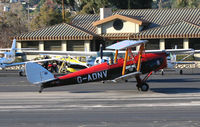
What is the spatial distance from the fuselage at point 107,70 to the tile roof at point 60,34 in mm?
24783

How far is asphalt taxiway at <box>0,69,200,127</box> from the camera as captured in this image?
11.0 meters

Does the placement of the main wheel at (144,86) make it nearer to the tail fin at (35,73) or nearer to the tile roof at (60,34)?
the tail fin at (35,73)

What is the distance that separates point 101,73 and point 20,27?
4801 cm

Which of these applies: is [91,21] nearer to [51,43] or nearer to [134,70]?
[51,43]

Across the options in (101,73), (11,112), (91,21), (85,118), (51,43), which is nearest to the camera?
(85,118)

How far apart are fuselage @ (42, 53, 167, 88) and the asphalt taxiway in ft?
2.17

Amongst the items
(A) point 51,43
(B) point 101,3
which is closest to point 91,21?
(A) point 51,43

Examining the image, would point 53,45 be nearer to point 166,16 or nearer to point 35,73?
point 166,16

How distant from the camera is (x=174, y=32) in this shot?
39.8 meters

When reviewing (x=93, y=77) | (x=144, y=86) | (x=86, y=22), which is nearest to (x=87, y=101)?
(x=93, y=77)

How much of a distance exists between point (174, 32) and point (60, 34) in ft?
42.3

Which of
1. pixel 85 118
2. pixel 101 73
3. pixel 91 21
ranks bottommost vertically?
pixel 85 118

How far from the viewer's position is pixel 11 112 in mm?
12883

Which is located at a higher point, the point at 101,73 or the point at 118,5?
the point at 118,5
